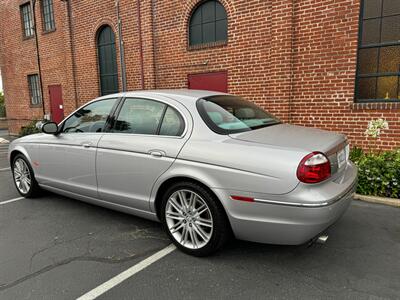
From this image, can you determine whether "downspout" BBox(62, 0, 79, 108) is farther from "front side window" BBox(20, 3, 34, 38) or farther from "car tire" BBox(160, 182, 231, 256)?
"car tire" BBox(160, 182, 231, 256)

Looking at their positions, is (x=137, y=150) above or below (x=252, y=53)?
below

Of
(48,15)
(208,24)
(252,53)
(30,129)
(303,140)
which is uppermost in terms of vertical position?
(48,15)

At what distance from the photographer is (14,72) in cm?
1377

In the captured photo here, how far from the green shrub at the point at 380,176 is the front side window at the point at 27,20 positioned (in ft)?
43.2

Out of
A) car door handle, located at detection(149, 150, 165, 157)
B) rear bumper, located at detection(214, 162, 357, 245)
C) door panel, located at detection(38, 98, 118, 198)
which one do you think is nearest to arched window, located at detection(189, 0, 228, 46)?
door panel, located at detection(38, 98, 118, 198)

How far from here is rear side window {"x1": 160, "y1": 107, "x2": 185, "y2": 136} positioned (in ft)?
10.0

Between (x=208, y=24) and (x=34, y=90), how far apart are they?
915 centimetres

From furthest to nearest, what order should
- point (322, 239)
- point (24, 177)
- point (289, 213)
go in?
point (24, 177), point (322, 239), point (289, 213)

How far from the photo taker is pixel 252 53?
686cm

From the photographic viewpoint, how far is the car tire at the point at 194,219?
274 centimetres

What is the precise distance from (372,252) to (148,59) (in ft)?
24.1

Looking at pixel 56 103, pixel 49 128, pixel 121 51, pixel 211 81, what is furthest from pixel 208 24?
pixel 56 103

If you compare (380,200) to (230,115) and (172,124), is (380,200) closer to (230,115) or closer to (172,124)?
(230,115)

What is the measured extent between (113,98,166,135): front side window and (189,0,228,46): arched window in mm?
4574
